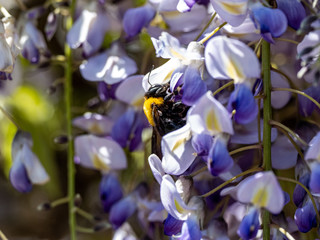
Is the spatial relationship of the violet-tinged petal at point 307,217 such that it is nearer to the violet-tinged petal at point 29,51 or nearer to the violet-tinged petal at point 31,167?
the violet-tinged petal at point 31,167

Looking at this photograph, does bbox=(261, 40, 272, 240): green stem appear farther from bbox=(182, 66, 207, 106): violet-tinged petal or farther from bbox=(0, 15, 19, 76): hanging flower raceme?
bbox=(0, 15, 19, 76): hanging flower raceme

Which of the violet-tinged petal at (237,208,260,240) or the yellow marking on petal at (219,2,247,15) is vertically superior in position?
the yellow marking on petal at (219,2,247,15)

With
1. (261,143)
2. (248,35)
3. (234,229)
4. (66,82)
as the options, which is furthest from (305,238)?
(66,82)

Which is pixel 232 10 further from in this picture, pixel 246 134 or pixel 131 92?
pixel 131 92

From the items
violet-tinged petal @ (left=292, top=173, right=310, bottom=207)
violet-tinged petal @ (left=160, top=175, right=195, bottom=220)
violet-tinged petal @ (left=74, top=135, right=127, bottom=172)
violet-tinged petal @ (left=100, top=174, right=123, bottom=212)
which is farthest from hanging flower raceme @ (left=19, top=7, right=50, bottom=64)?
violet-tinged petal @ (left=292, top=173, right=310, bottom=207)

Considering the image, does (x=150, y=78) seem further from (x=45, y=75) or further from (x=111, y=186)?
(x=45, y=75)

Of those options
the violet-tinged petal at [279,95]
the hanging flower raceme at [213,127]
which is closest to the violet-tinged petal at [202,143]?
the hanging flower raceme at [213,127]
